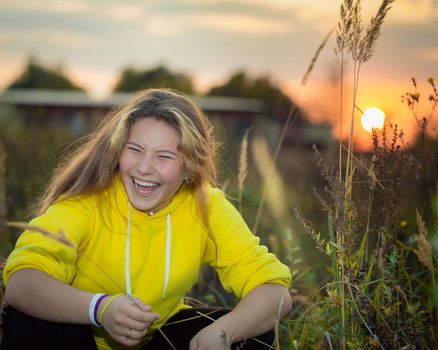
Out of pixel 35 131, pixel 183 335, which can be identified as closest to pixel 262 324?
pixel 183 335

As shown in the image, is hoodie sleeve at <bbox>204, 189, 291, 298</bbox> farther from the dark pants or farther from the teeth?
the teeth

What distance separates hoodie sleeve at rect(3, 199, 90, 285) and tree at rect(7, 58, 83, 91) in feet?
181

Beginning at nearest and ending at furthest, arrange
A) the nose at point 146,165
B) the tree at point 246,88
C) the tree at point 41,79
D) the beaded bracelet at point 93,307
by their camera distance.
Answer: the beaded bracelet at point 93,307 < the nose at point 146,165 < the tree at point 246,88 < the tree at point 41,79

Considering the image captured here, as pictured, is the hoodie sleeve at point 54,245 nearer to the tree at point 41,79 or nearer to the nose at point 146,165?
the nose at point 146,165

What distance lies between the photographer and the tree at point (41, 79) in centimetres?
5681

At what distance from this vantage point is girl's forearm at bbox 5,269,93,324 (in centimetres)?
236

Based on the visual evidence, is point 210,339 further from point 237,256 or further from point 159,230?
point 159,230

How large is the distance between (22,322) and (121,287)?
0.43 metres

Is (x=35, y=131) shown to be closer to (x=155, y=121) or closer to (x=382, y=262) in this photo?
(x=155, y=121)

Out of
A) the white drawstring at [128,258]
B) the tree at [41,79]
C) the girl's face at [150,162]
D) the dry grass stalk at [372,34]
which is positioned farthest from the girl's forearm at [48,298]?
the tree at [41,79]

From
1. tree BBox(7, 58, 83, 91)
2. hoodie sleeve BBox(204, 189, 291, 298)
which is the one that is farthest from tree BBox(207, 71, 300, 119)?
hoodie sleeve BBox(204, 189, 291, 298)

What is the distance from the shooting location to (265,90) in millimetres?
54688

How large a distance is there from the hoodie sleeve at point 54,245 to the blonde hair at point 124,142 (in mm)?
106

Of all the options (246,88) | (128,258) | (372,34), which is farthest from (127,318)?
(246,88)
